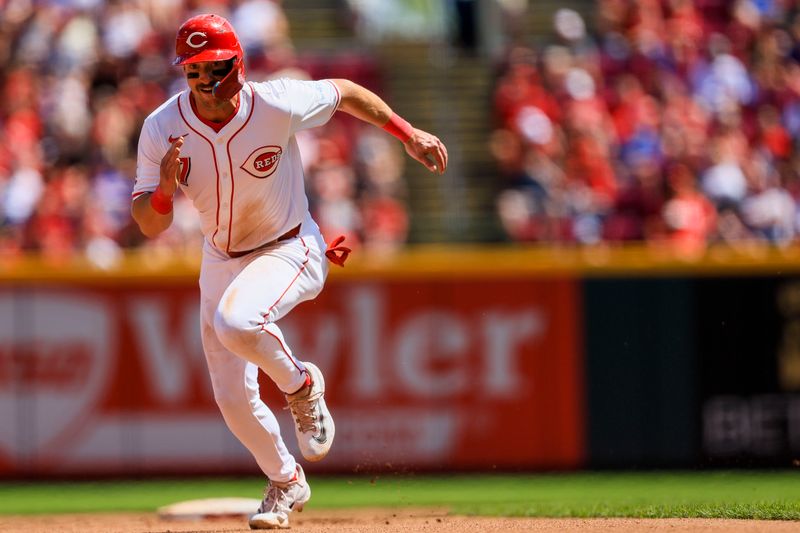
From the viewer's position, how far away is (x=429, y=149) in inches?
281

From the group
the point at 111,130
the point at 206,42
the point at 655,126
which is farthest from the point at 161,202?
the point at 655,126

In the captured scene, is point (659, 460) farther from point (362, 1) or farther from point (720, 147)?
point (362, 1)

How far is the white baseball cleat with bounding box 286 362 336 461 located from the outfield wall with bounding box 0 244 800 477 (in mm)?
4534

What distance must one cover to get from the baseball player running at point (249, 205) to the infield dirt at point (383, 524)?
0.73 m

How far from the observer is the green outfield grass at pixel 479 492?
921 centimetres

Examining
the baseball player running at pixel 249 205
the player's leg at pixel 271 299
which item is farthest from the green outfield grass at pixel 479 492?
the player's leg at pixel 271 299

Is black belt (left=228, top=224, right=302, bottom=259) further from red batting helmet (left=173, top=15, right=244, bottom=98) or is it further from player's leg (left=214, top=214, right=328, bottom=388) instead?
red batting helmet (left=173, top=15, right=244, bottom=98)

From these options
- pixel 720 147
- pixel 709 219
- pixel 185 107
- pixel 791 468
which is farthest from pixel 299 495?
pixel 720 147

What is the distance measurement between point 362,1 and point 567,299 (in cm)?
490

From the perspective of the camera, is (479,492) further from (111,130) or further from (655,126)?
(111,130)

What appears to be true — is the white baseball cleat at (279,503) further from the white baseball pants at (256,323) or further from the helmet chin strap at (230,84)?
the helmet chin strap at (230,84)

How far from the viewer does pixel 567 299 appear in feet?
39.5

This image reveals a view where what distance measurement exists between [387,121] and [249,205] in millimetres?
884

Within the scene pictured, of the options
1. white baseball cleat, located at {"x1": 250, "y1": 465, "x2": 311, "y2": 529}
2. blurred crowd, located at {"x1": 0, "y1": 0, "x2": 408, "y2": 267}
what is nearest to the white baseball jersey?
white baseball cleat, located at {"x1": 250, "y1": 465, "x2": 311, "y2": 529}
